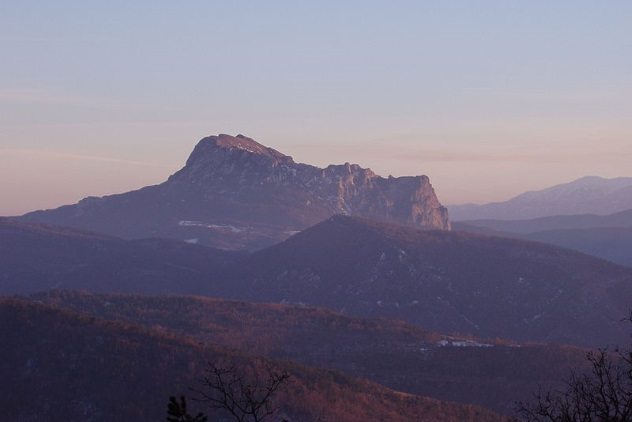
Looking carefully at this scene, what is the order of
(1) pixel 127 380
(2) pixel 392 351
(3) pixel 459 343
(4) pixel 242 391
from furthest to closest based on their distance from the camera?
(3) pixel 459 343, (2) pixel 392 351, (1) pixel 127 380, (4) pixel 242 391

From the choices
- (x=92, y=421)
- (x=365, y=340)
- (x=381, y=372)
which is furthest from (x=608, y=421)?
(x=365, y=340)

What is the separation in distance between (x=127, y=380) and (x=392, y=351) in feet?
183

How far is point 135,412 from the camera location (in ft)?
386

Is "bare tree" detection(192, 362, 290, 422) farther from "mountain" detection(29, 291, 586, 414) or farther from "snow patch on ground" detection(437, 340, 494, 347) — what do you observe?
"snow patch on ground" detection(437, 340, 494, 347)

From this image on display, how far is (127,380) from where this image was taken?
124438 mm

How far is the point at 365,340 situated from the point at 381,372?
22.5m

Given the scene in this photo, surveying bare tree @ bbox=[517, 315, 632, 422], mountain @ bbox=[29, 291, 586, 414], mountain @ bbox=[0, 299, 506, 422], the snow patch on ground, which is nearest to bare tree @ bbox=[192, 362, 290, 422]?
mountain @ bbox=[0, 299, 506, 422]

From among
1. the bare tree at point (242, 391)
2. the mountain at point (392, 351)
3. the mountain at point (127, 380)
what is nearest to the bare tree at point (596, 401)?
the bare tree at point (242, 391)

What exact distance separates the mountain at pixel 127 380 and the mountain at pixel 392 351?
15.8 meters

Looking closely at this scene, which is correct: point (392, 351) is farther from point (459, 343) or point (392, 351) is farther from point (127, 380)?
point (127, 380)

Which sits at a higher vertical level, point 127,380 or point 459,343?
point 127,380

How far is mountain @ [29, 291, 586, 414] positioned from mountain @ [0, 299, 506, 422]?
15816mm

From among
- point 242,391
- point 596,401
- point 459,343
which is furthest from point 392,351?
point 242,391

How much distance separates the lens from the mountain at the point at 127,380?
119m
